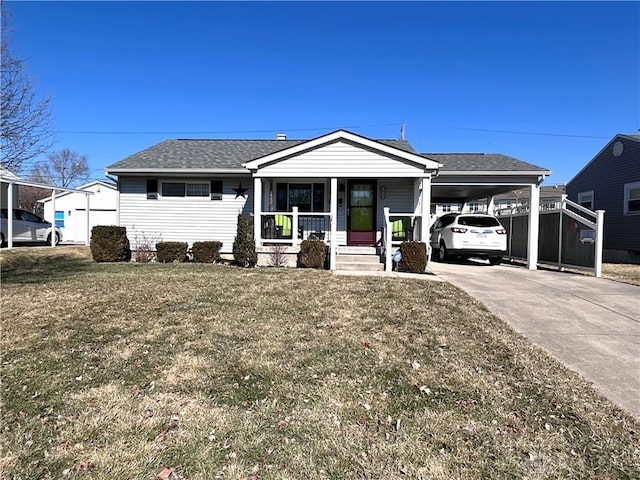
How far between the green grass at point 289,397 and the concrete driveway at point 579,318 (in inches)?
11.9

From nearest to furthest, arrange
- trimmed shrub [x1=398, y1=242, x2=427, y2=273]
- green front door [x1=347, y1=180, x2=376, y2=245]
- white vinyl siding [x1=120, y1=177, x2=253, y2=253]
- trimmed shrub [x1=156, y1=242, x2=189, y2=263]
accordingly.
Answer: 1. trimmed shrub [x1=398, y1=242, x2=427, y2=273]
2. trimmed shrub [x1=156, y1=242, x2=189, y2=263]
3. green front door [x1=347, y1=180, x2=376, y2=245]
4. white vinyl siding [x1=120, y1=177, x2=253, y2=253]

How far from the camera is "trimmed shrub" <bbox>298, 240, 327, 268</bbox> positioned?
10281mm

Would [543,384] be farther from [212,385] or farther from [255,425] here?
[212,385]

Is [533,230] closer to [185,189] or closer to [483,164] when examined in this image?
[483,164]

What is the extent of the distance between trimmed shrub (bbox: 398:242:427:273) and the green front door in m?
2.85

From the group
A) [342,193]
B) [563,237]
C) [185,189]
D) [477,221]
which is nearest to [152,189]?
[185,189]

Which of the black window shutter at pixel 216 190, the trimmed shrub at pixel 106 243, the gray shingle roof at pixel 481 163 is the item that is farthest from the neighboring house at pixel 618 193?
the trimmed shrub at pixel 106 243

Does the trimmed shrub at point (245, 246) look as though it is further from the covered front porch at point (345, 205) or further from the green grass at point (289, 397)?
the green grass at point (289, 397)

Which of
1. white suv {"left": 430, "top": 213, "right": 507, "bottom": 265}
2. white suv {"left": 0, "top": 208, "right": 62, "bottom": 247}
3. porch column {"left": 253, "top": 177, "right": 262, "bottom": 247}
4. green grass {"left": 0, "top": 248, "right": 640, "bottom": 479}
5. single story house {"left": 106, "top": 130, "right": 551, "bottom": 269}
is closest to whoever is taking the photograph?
green grass {"left": 0, "top": 248, "right": 640, "bottom": 479}

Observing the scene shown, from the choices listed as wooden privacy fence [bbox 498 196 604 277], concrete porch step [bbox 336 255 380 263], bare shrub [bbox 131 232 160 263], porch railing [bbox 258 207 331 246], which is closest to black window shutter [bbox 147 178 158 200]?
bare shrub [bbox 131 232 160 263]

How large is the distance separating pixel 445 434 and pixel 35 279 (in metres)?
8.32

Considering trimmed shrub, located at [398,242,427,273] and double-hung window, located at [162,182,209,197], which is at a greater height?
double-hung window, located at [162,182,209,197]

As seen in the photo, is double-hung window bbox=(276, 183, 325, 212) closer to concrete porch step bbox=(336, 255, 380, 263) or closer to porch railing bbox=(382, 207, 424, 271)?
porch railing bbox=(382, 207, 424, 271)

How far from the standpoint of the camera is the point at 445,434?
2846 mm
